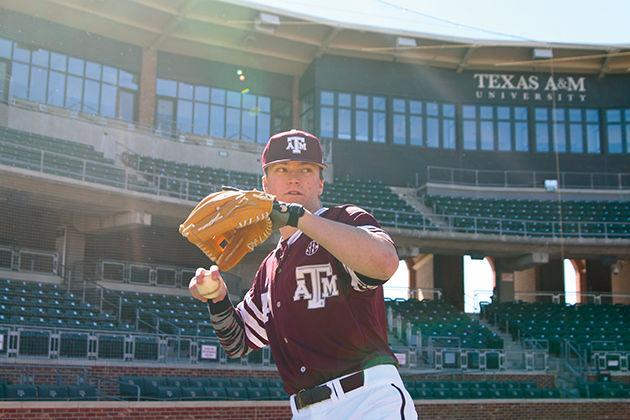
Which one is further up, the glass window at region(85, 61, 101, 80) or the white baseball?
the glass window at region(85, 61, 101, 80)

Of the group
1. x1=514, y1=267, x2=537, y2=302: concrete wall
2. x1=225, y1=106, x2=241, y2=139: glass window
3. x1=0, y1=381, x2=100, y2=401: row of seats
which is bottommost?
x1=0, y1=381, x2=100, y2=401: row of seats

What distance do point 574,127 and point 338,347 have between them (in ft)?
113

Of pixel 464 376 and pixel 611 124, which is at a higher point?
pixel 611 124

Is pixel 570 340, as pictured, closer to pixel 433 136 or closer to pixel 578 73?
pixel 433 136

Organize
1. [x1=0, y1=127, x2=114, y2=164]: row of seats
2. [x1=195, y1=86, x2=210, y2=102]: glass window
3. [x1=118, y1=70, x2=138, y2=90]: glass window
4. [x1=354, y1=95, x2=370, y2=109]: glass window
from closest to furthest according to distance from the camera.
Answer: [x1=0, y1=127, x2=114, y2=164]: row of seats < [x1=118, y1=70, x2=138, y2=90]: glass window < [x1=195, y1=86, x2=210, y2=102]: glass window < [x1=354, y1=95, x2=370, y2=109]: glass window

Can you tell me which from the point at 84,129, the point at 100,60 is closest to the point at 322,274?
the point at 84,129

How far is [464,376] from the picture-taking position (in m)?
22.4

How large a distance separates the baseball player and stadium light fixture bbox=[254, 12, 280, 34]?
26993 millimetres

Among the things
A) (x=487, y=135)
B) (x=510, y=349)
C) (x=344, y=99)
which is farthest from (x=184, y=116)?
(x=510, y=349)

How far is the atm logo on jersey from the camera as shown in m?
3.53

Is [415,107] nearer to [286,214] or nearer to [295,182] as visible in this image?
[295,182]

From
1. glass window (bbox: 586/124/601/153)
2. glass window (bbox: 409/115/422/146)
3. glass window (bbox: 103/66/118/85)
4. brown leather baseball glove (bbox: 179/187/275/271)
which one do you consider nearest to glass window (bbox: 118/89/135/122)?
glass window (bbox: 103/66/118/85)

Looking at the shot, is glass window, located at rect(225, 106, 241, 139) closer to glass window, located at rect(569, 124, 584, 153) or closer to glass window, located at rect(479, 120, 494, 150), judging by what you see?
glass window, located at rect(479, 120, 494, 150)

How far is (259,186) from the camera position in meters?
27.8
